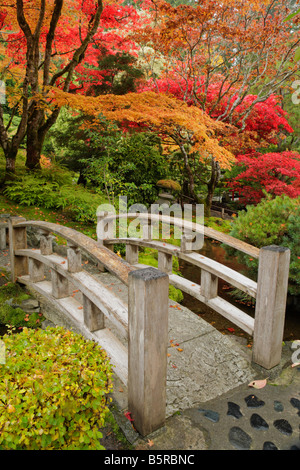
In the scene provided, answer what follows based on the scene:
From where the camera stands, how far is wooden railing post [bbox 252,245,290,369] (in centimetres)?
270

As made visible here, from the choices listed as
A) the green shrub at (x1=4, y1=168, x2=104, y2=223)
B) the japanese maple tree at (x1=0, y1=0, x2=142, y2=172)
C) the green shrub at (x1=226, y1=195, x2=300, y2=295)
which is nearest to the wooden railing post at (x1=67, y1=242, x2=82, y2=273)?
the green shrub at (x1=226, y1=195, x2=300, y2=295)

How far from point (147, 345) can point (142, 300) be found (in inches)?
12.3

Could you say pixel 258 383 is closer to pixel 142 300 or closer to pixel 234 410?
pixel 234 410

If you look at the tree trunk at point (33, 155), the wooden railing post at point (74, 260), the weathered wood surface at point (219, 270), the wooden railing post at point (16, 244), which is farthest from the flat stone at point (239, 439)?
the tree trunk at point (33, 155)

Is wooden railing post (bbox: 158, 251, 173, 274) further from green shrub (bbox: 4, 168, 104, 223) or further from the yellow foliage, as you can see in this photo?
the yellow foliage

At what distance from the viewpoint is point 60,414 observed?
5.86ft

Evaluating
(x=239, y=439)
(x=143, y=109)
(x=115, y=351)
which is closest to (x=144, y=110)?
(x=143, y=109)

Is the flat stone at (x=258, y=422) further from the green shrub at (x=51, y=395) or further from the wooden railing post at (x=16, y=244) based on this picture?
the wooden railing post at (x=16, y=244)

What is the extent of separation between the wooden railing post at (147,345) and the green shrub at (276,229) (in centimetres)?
383

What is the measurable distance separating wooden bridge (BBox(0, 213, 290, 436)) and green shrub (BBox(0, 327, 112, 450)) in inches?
11.5

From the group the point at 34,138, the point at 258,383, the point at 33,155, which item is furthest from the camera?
the point at 33,155

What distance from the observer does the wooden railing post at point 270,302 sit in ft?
8.87

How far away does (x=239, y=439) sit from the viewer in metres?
2.22

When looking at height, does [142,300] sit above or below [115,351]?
above
